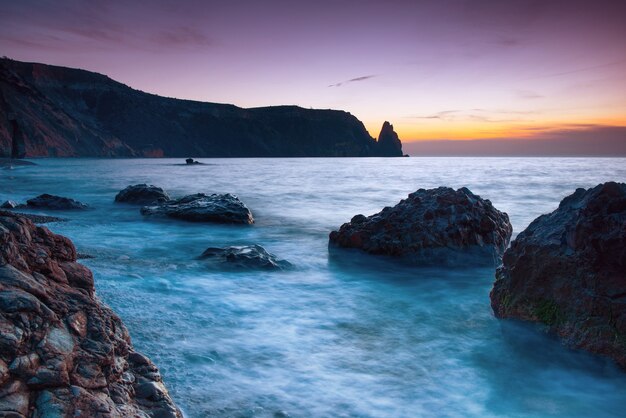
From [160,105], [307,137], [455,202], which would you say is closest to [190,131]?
[160,105]

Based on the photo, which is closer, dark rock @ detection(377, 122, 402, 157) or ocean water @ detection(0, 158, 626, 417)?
ocean water @ detection(0, 158, 626, 417)

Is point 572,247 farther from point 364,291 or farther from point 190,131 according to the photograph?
point 190,131

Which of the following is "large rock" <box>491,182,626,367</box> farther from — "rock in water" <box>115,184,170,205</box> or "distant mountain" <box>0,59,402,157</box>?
"distant mountain" <box>0,59,402,157</box>

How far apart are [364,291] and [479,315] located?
4.76 ft

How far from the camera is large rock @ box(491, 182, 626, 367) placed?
401 cm

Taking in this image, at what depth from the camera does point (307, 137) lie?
506ft

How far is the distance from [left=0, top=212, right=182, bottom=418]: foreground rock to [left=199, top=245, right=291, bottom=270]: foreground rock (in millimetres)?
3922

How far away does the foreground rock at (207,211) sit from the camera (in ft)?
36.7

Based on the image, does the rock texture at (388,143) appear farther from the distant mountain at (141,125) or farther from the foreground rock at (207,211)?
the foreground rock at (207,211)

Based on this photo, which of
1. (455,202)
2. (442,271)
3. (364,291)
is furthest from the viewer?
(455,202)

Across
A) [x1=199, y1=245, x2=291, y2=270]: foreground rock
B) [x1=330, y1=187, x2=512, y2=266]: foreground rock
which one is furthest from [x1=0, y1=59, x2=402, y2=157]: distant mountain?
[x1=330, y1=187, x2=512, y2=266]: foreground rock

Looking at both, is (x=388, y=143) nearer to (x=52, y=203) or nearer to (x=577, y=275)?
(x=52, y=203)

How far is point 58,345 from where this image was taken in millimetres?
2164

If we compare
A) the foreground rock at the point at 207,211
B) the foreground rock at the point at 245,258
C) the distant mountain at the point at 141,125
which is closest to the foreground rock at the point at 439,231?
the foreground rock at the point at 245,258
